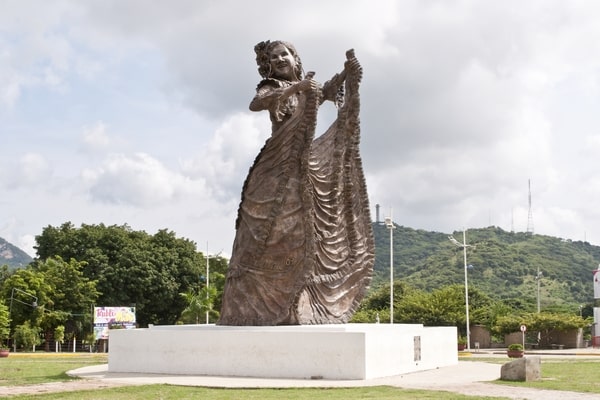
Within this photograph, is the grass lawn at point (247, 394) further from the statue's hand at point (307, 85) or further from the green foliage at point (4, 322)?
the green foliage at point (4, 322)

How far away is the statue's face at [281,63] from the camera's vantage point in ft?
63.8

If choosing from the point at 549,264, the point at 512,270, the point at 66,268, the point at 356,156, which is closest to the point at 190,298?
the point at 66,268

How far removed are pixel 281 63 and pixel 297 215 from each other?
13.4ft

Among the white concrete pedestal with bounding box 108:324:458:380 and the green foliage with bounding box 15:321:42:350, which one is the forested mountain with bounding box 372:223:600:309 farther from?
the white concrete pedestal with bounding box 108:324:458:380

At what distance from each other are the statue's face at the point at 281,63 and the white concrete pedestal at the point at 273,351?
21.5 feet

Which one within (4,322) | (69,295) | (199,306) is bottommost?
(4,322)

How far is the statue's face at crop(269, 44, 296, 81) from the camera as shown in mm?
19453

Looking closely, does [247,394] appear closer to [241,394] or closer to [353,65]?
[241,394]

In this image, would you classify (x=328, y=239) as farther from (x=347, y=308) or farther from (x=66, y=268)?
(x=66, y=268)

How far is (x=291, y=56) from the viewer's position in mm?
19781

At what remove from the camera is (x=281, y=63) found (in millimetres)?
19453

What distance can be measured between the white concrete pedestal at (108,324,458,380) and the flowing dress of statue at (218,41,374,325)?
1.15 meters

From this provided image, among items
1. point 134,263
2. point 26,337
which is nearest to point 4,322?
point 26,337

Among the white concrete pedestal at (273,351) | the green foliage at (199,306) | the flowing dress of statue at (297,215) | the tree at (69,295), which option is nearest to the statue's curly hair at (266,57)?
the flowing dress of statue at (297,215)
